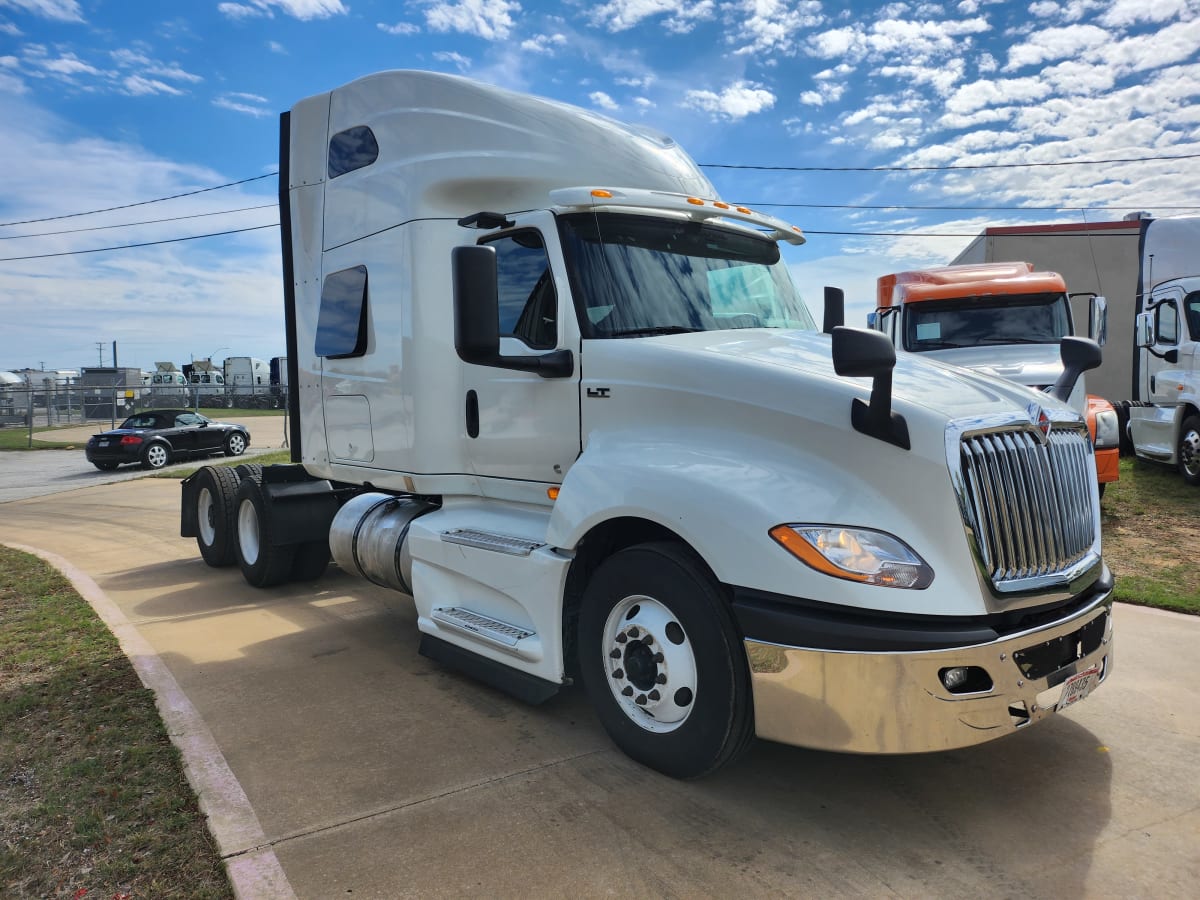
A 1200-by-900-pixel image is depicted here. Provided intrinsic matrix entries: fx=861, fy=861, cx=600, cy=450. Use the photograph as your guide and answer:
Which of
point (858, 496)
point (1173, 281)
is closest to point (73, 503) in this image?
point (858, 496)

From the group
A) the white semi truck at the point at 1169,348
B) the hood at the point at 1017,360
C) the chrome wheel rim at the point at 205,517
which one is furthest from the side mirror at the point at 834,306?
the white semi truck at the point at 1169,348

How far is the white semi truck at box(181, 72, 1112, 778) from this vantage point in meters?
3.10

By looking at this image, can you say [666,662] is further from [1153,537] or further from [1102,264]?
[1102,264]

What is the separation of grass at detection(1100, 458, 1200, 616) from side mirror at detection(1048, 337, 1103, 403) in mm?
2982

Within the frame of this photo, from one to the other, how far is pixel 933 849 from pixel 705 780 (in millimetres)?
930

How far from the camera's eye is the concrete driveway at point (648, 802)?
299 cm

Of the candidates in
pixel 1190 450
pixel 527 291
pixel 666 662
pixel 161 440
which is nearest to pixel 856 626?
pixel 666 662

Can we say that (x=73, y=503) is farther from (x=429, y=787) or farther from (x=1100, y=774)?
(x=1100, y=774)

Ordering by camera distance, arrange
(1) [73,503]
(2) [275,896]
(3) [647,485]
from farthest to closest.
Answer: (1) [73,503] < (3) [647,485] < (2) [275,896]

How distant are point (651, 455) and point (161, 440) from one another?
20.6 metres

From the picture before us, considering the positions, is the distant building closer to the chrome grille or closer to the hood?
the hood

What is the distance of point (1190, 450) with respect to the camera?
11297mm

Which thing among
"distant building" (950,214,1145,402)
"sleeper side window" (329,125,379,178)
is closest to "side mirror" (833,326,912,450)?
"sleeper side window" (329,125,379,178)

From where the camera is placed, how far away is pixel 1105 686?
4719mm
